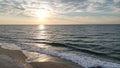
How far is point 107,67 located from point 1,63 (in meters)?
8.18

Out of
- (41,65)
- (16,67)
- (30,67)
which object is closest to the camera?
(16,67)

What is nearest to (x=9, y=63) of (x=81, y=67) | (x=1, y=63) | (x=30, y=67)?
(x=1, y=63)

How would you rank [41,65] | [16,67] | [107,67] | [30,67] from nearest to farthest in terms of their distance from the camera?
[16,67] → [30,67] → [41,65] → [107,67]

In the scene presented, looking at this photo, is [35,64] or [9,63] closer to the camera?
[9,63]

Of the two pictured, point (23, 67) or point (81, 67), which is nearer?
point (23, 67)

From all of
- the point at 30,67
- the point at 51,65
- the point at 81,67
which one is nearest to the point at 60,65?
Answer: the point at 51,65

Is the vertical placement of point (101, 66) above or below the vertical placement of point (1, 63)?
below

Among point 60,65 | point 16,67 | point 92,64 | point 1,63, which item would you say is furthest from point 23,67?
point 92,64

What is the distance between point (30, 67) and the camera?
12.0 metres

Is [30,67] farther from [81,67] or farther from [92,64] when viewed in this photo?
[92,64]

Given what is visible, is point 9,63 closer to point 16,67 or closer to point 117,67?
point 16,67

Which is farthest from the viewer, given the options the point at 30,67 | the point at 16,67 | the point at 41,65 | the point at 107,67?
the point at 107,67

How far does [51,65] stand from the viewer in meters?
13.6

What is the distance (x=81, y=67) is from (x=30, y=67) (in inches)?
163
